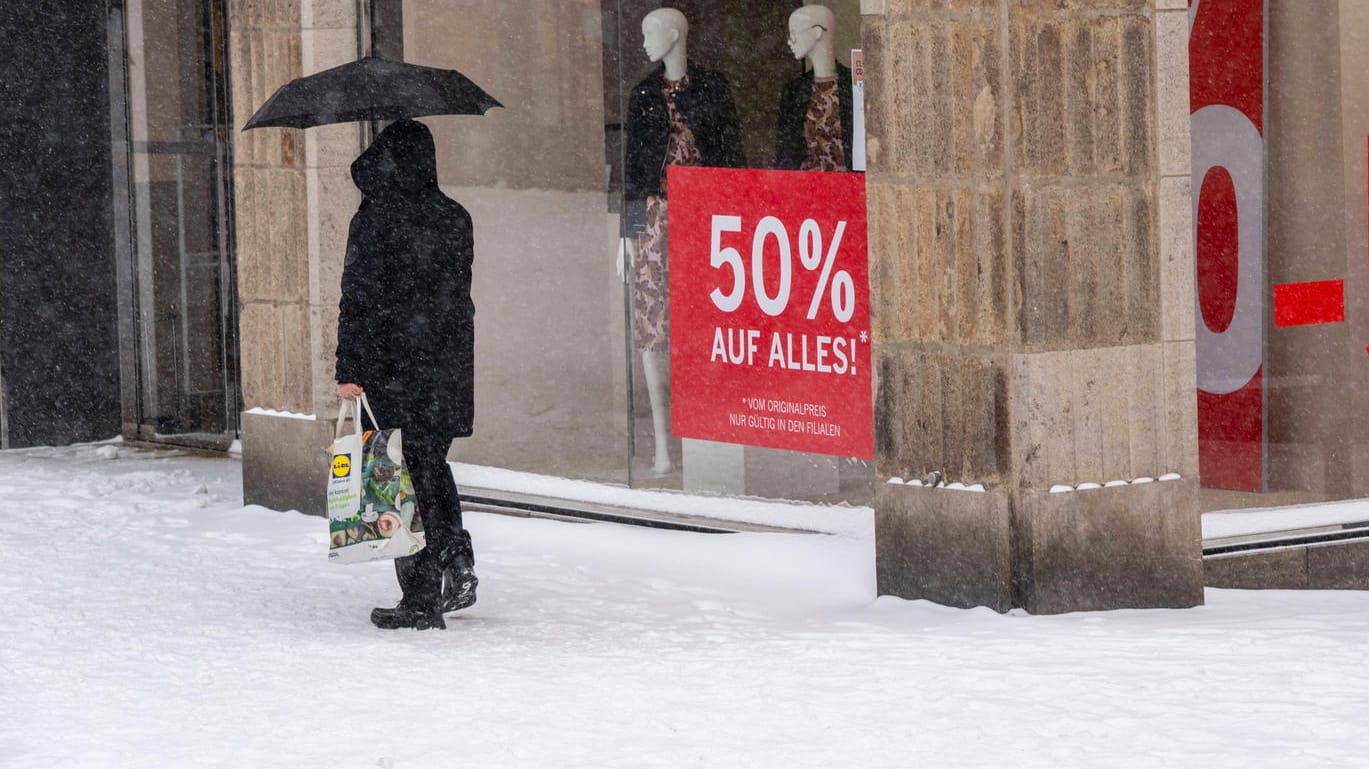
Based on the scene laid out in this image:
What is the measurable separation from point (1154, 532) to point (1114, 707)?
1.79m

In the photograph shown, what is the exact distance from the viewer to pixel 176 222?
→ 13.2 m

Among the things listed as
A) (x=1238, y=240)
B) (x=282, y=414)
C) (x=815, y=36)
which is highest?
(x=815, y=36)

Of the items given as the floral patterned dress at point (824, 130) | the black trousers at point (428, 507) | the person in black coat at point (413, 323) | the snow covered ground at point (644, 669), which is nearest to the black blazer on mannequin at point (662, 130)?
the floral patterned dress at point (824, 130)

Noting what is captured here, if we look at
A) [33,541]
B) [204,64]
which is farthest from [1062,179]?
[204,64]

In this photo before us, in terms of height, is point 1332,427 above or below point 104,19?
below

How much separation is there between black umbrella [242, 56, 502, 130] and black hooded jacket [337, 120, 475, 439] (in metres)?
0.25

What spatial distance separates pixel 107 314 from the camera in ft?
44.7

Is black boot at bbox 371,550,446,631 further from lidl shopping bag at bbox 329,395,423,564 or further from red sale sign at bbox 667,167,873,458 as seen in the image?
red sale sign at bbox 667,167,873,458

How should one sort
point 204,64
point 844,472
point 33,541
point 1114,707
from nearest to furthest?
1. point 1114,707
2. point 844,472
3. point 33,541
4. point 204,64

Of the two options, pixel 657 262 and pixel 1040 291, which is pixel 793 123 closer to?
pixel 657 262

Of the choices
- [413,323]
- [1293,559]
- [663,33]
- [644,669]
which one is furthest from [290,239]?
[1293,559]

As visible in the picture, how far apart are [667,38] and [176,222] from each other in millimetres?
5106

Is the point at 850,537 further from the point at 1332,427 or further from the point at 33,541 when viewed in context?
the point at 33,541

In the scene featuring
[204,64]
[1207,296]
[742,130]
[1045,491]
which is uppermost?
[204,64]
